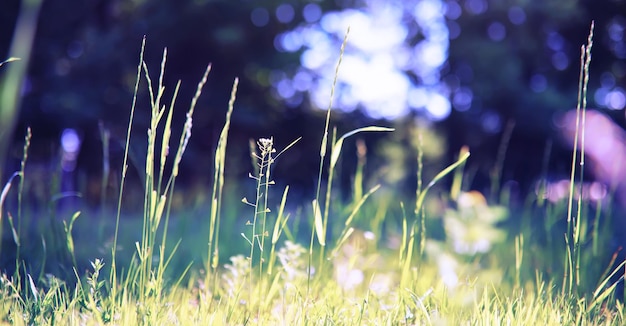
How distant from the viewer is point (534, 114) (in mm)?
8320

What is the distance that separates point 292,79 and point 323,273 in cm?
772

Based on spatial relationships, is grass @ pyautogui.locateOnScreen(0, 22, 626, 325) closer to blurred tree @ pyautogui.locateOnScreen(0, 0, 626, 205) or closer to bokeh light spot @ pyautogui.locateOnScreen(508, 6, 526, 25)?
blurred tree @ pyautogui.locateOnScreen(0, 0, 626, 205)

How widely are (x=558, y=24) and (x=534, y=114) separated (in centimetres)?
176

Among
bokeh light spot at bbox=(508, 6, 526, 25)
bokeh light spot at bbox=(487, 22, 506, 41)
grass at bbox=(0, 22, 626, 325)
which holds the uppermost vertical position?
bokeh light spot at bbox=(508, 6, 526, 25)

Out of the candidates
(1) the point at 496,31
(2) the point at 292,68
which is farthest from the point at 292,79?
(1) the point at 496,31

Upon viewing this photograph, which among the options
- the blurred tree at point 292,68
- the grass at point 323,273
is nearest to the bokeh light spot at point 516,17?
the blurred tree at point 292,68

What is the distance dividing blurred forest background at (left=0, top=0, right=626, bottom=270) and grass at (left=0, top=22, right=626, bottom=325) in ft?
13.6

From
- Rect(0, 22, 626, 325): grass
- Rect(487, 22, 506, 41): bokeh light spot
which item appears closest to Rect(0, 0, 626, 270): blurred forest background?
Rect(487, 22, 506, 41): bokeh light spot

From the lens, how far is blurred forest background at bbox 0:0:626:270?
714 cm

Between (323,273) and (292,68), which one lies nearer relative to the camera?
(323,273)

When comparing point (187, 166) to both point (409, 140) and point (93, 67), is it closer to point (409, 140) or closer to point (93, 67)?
point (93, 67)

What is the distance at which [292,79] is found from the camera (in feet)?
30.7

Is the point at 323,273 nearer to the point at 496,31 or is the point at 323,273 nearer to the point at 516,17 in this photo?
the point at 516,17

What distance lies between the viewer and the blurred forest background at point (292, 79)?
714 cm
